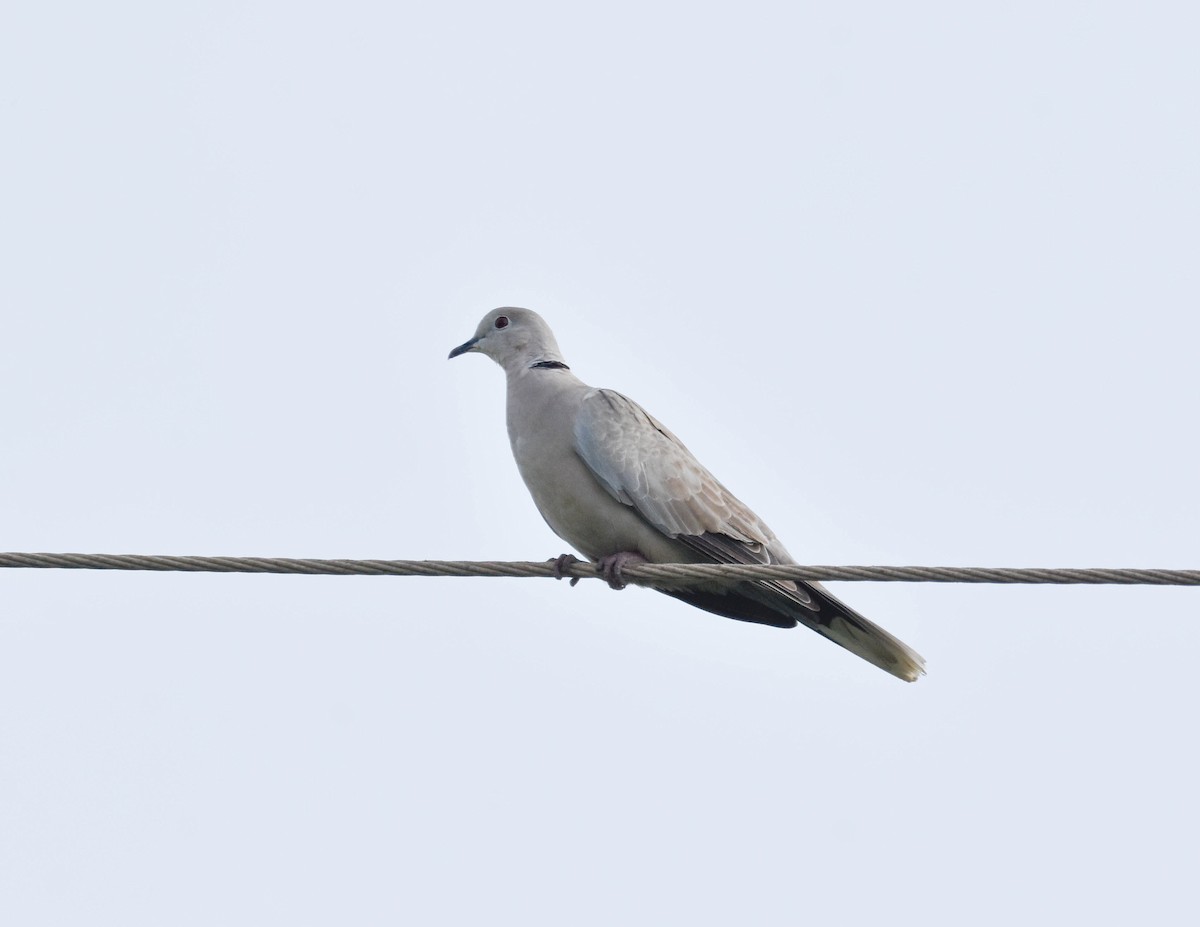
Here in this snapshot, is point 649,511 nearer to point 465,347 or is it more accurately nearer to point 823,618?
point 823,618

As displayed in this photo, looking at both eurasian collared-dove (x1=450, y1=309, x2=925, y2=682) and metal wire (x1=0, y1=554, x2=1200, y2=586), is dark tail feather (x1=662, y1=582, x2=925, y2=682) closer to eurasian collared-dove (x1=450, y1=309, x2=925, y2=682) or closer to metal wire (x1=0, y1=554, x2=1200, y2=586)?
eurasian collared-dove (x1=450, y1=309, x2=925, y2=682)

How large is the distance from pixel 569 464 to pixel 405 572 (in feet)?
6.10

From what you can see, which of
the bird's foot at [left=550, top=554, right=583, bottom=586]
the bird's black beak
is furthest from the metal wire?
the bird's black beak

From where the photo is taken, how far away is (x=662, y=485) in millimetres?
6219

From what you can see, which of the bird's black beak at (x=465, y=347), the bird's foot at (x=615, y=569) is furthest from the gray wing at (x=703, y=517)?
the bird's black beak at (x=465, y=347)

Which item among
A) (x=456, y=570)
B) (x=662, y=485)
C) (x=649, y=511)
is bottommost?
(x=456, y=570)

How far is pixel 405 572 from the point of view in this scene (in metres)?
4.48

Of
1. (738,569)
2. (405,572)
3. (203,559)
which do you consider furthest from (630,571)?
(203,559)

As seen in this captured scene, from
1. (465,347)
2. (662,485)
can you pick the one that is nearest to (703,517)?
(662,485)

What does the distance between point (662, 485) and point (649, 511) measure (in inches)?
4.4

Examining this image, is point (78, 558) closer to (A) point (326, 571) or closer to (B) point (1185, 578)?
(A) point (326, 571)

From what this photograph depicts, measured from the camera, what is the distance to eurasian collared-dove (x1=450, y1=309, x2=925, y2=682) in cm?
616

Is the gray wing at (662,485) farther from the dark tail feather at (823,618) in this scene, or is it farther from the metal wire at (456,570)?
the metal wire at (456,570)

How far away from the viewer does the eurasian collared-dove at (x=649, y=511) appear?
616cm
